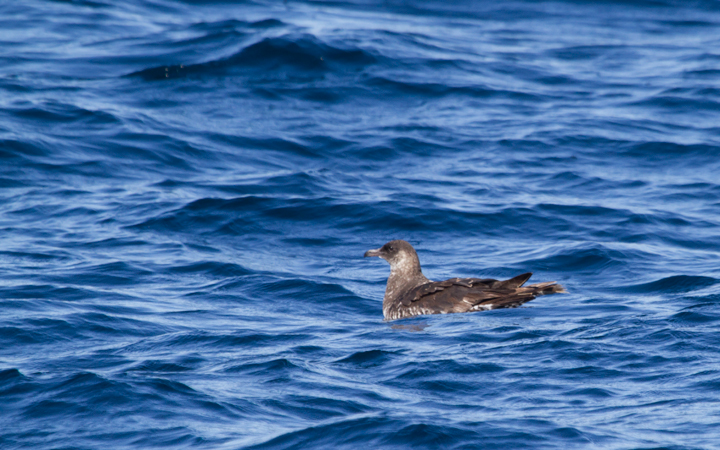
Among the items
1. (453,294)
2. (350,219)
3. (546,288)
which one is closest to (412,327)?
(453,294)

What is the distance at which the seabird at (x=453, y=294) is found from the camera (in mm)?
9227

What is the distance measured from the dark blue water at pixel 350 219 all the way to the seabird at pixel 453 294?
0.24 meters

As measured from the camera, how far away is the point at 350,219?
12641 mm

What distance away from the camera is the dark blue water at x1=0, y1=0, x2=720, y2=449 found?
631 centimetres

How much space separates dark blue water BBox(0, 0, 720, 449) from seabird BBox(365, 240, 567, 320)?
0.24 m

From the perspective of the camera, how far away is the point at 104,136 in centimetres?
1491

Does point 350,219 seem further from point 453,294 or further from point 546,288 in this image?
point 546,288

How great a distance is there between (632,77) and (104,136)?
35.9ft

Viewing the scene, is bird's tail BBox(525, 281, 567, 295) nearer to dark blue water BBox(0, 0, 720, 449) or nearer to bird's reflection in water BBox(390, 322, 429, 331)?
dark blue water BBox(0, 0, 720, 449)

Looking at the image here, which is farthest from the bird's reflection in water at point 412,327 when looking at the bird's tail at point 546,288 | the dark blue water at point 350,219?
the bird's tail at point 546,288

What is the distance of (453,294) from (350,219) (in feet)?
11.6

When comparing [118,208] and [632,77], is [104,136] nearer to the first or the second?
[118,208]

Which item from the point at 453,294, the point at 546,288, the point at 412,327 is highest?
the point at 546,288

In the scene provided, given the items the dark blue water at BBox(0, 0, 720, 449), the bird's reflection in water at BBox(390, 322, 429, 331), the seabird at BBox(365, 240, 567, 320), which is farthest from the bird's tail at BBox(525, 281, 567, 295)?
the bird's reflection in water at BBox(390, 322, 429, 331)
